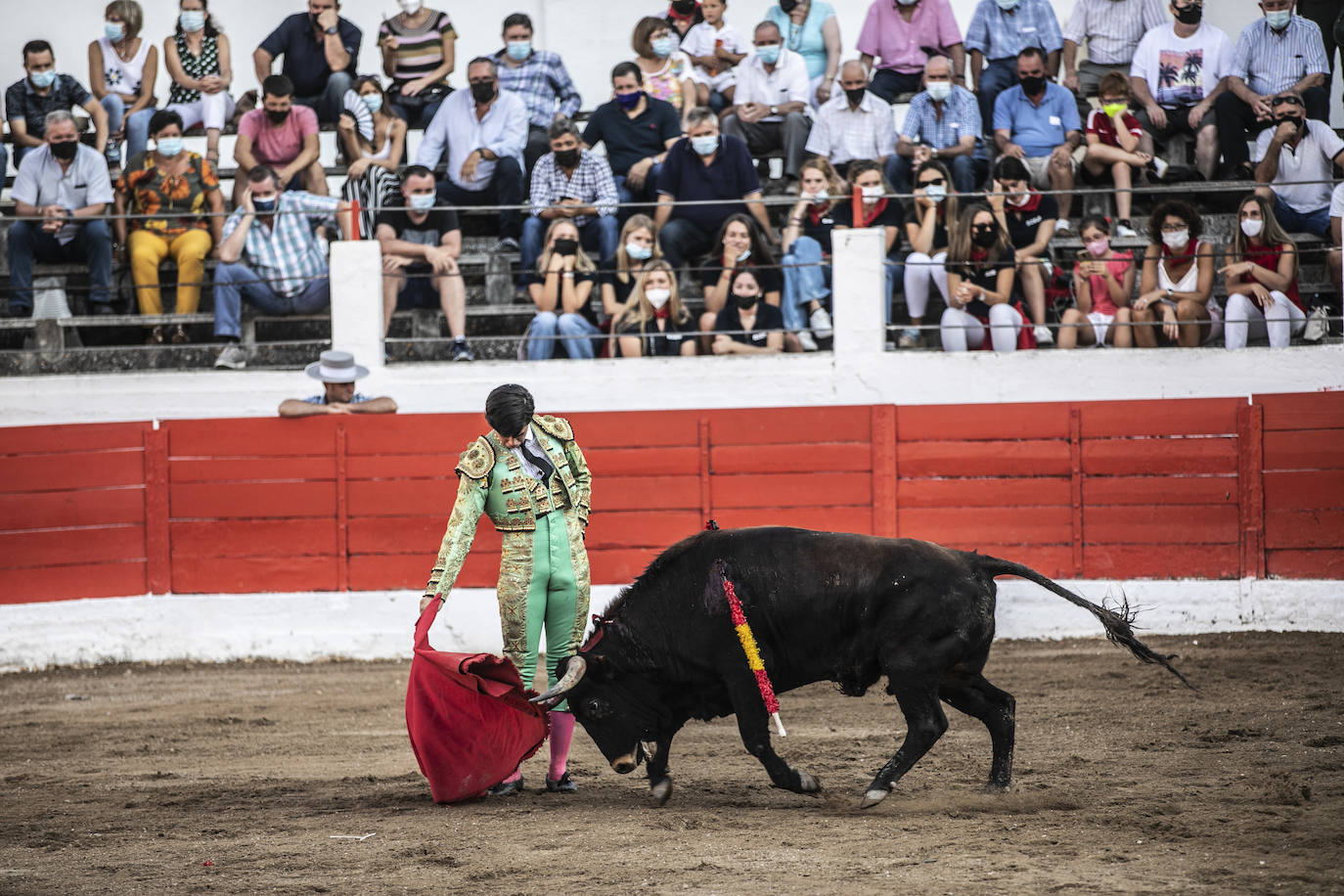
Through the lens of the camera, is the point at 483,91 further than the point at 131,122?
No

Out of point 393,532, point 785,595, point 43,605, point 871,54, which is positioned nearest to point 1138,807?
point 785,595

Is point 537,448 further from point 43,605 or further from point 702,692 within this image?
point 43,605

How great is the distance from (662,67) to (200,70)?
134 inches

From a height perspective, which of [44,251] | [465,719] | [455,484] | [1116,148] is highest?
[1116,148]

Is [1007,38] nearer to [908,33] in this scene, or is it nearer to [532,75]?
[908,33]

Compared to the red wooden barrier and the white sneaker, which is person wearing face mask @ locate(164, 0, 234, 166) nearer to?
the red wooden barrier

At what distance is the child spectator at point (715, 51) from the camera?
10.3 meters

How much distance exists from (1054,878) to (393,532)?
17.8ft

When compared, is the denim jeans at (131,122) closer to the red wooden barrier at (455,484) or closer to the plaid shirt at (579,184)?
the red wooden barrier at (455,484)

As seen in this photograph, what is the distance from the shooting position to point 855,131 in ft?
31.3

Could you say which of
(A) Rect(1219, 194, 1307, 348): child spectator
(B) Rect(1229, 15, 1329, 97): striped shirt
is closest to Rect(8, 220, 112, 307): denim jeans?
(A) Rect(1219, 194, 1307, 348): child spectator

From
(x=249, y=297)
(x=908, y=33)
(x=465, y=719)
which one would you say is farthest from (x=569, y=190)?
(x=465, y=719)

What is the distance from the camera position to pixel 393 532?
8.43m

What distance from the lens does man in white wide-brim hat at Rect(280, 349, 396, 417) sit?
8.40m
